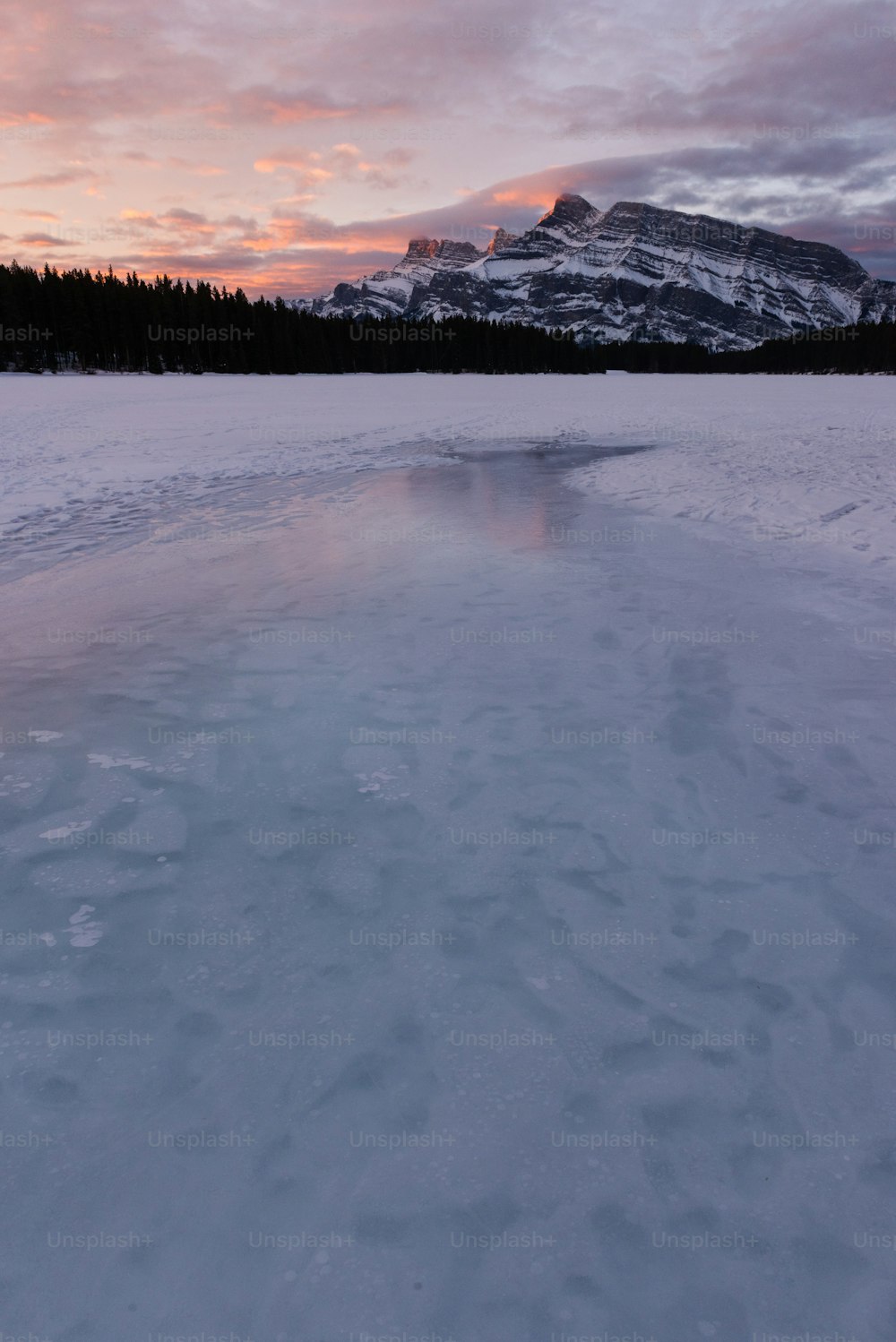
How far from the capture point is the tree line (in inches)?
2515

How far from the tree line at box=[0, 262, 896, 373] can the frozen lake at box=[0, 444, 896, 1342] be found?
67.3m

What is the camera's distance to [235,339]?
71062 mm

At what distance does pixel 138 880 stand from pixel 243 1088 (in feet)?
4.66

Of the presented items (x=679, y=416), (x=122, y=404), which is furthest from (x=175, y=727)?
(x=122, y=404)

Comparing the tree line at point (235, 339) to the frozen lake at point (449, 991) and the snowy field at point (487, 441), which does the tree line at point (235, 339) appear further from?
the frozen lake at point (449, 991)

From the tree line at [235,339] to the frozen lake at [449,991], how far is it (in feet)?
221

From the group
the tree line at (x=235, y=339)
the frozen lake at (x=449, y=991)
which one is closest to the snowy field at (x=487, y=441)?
the frozen lake at (x=449, y=991)

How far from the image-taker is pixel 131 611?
755 cm

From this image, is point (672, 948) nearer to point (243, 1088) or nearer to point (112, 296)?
point (243, 1088)

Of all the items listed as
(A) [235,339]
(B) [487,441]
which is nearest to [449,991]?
(B) [487,441]

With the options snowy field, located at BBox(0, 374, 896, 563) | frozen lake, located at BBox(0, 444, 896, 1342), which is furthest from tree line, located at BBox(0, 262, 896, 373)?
frozen lake, located at BBox(0, 444, 896, 1342)

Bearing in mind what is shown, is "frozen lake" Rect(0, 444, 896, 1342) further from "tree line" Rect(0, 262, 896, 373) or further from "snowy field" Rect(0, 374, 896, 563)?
"tree line" Rect(0, 262, 896, 373)

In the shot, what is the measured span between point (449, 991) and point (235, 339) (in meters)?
78.7

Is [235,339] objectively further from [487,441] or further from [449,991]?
[449,991]
